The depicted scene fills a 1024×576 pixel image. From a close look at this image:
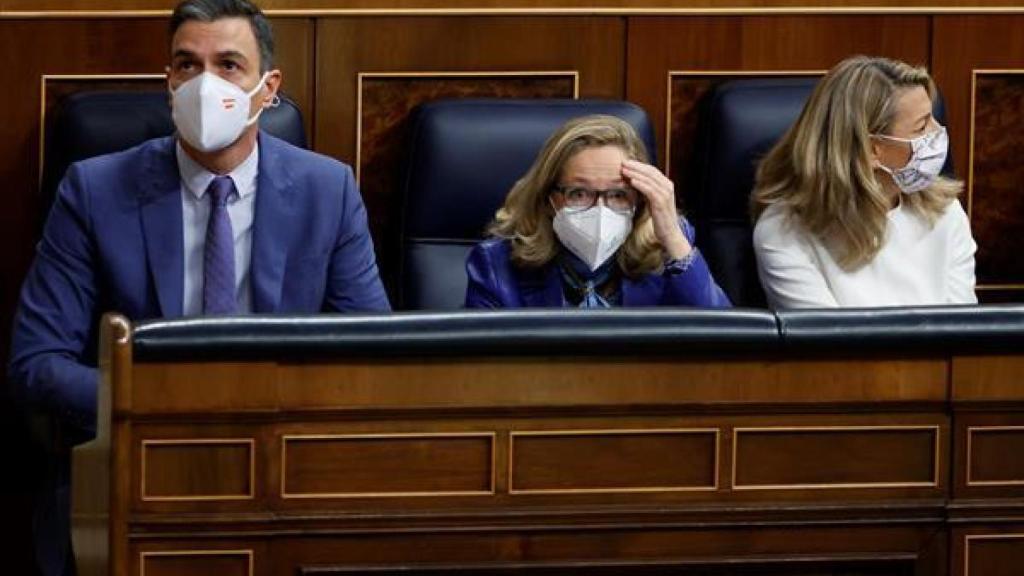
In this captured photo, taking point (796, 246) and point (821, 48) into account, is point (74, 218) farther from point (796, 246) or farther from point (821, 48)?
point (821, 48)

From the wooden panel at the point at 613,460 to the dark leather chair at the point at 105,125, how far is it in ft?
3.06

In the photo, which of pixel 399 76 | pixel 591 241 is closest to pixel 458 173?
pixel 399 76

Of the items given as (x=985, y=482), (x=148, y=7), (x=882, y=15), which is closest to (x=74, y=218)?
(x=148, y=7)

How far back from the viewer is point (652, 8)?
2.98m

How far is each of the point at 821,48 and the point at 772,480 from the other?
1197mm

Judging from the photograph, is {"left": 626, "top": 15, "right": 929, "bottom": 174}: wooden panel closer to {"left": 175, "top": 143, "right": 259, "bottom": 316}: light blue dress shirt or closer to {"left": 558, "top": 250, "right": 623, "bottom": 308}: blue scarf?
{"left": 558, "top": 250, "right": 623, "bottom": 308}: blue scarf

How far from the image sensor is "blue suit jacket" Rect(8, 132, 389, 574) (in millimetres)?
2324

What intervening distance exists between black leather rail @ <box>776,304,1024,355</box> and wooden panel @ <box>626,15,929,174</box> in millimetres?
1064

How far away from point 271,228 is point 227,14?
251mm

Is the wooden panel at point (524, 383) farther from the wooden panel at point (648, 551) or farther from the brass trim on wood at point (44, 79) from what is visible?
the brass trim on wood at point (44, 79)

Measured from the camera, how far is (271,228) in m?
2.44

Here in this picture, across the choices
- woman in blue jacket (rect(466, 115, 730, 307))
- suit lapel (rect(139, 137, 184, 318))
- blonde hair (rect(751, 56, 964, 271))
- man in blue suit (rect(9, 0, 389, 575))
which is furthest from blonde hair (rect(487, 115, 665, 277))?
suit lapel (rect(139, 137, 184, 318))

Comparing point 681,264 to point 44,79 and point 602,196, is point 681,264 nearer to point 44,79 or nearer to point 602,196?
point 602,196

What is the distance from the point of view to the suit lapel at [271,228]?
2.42 meters
